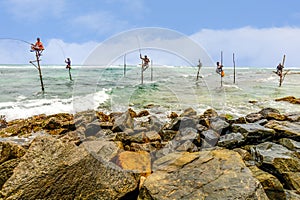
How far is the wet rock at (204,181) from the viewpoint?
8.66 feet

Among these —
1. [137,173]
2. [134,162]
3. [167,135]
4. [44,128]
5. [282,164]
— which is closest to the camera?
[137,173]

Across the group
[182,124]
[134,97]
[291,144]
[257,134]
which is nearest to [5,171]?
[182,124]

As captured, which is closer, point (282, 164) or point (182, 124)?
point (282, 164)

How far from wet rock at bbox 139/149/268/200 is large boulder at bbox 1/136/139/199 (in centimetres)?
44

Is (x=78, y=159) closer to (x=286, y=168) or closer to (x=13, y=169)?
(x=13, y=169)

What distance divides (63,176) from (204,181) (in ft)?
5.82

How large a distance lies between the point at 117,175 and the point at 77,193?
563 millimetres

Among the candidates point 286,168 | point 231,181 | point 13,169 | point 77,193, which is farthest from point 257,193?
point 13,169

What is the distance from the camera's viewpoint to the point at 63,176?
2865mm

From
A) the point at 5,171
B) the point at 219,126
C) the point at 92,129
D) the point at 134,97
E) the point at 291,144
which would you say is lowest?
the point at 134,97

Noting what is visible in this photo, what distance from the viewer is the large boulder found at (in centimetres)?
272

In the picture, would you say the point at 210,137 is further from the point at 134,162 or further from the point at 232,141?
the point at 134,162

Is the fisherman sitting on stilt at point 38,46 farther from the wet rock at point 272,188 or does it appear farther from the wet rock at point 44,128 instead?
the wet rock at point 272,188

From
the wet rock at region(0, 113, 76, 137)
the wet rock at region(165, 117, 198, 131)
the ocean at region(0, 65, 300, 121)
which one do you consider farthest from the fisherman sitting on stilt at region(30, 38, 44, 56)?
the wet rock at region(165, 117, 198, 131)
